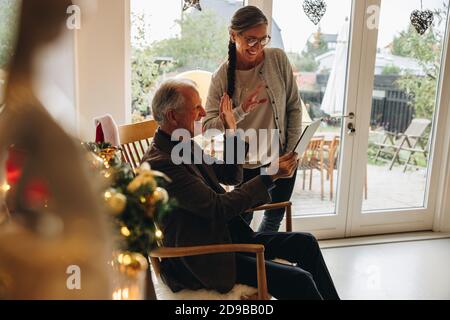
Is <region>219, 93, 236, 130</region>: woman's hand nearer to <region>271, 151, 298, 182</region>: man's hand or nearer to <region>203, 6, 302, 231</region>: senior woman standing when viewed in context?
<region>203, 6, 302, 231</region>: senior woman standing

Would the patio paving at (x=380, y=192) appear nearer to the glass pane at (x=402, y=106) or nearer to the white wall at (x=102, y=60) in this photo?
the glass pane at (x=402, y=106)

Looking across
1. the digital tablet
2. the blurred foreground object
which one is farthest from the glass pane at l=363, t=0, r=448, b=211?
the blurred foreground object

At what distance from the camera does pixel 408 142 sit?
3498mm

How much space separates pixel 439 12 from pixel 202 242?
2.73 metres

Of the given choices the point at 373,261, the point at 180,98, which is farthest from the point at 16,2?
the point at 373,261

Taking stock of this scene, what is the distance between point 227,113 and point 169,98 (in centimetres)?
48

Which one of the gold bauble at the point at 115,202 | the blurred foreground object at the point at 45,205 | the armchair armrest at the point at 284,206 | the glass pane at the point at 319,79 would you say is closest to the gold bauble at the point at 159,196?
the gold bauble at the point at 115,202

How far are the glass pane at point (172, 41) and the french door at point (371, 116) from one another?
0.42 meters

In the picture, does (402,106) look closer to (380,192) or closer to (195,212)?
(380,192)

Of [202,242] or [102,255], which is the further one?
[202,242]

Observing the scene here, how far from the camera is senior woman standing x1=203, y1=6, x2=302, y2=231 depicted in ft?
6.99

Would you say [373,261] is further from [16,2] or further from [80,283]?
[16,2]

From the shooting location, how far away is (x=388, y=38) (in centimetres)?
321

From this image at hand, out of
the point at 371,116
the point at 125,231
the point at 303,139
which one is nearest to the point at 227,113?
the point at 303,139
